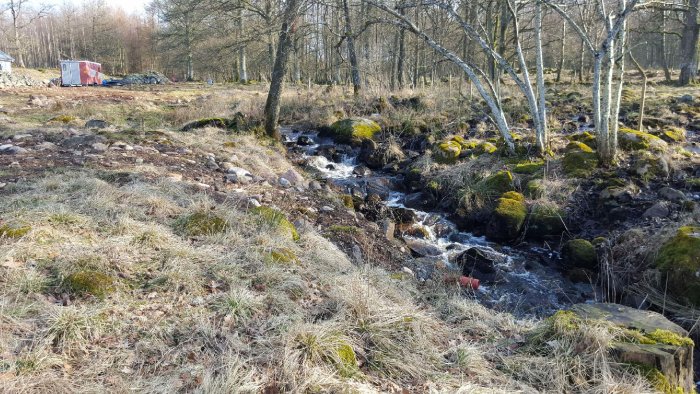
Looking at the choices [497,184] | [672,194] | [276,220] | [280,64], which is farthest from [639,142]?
[280,64]

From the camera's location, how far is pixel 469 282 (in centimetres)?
570

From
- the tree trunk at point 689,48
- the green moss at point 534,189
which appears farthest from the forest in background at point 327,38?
the green moss at point 534,189

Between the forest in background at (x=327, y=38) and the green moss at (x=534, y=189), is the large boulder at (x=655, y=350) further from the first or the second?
the forest in background at (x=327, y=38)

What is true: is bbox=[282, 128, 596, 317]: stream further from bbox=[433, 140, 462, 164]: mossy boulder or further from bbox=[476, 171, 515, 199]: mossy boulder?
A: bbox=[433, 140, 462, 164]: mossy boulder

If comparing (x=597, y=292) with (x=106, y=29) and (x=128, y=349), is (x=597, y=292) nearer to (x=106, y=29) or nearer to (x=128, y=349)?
(x=128, y=349)

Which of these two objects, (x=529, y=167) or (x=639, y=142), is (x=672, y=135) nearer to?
(x=639, y=142)

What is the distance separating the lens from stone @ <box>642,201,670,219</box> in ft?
22.2

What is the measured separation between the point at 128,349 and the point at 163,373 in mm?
321

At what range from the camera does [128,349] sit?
2.74 m

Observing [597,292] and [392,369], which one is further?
[597,292]

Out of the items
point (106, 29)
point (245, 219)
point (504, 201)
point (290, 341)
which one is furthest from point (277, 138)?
point (106, 29)

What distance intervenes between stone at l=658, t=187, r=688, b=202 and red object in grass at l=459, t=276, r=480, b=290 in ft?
12.9

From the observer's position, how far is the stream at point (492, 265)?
568cm

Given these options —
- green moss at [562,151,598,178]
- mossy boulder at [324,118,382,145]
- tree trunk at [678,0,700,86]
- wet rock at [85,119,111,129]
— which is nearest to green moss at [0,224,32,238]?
wet rock at [85,119,111,129]
